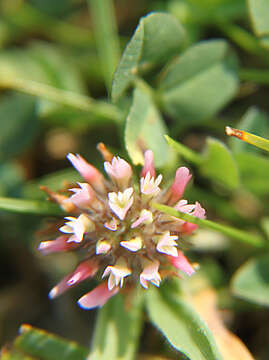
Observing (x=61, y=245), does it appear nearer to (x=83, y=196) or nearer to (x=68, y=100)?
(x=83, y=196)

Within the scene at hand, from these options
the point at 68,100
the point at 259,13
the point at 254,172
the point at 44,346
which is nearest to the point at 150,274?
the point at 44,346

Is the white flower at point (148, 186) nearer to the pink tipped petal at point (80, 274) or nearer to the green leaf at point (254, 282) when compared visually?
the pink tipped petal at point (80, 274)

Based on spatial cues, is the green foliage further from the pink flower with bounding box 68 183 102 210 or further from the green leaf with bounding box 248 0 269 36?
the green leaf with bounding box 248 0 269 36

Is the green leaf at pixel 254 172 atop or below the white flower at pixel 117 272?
below

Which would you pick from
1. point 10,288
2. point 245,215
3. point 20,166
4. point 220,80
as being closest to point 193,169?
point 245,215

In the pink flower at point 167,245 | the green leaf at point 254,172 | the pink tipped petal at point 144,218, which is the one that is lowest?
the green leaf at point 254,172

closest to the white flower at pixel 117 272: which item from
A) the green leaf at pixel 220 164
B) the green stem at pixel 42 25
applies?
the green leaf at pixel 220 164

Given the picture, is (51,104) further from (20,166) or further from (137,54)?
(137,54)

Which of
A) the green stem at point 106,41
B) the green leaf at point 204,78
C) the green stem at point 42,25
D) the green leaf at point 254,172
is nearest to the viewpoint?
the green leaf at point 254,172
